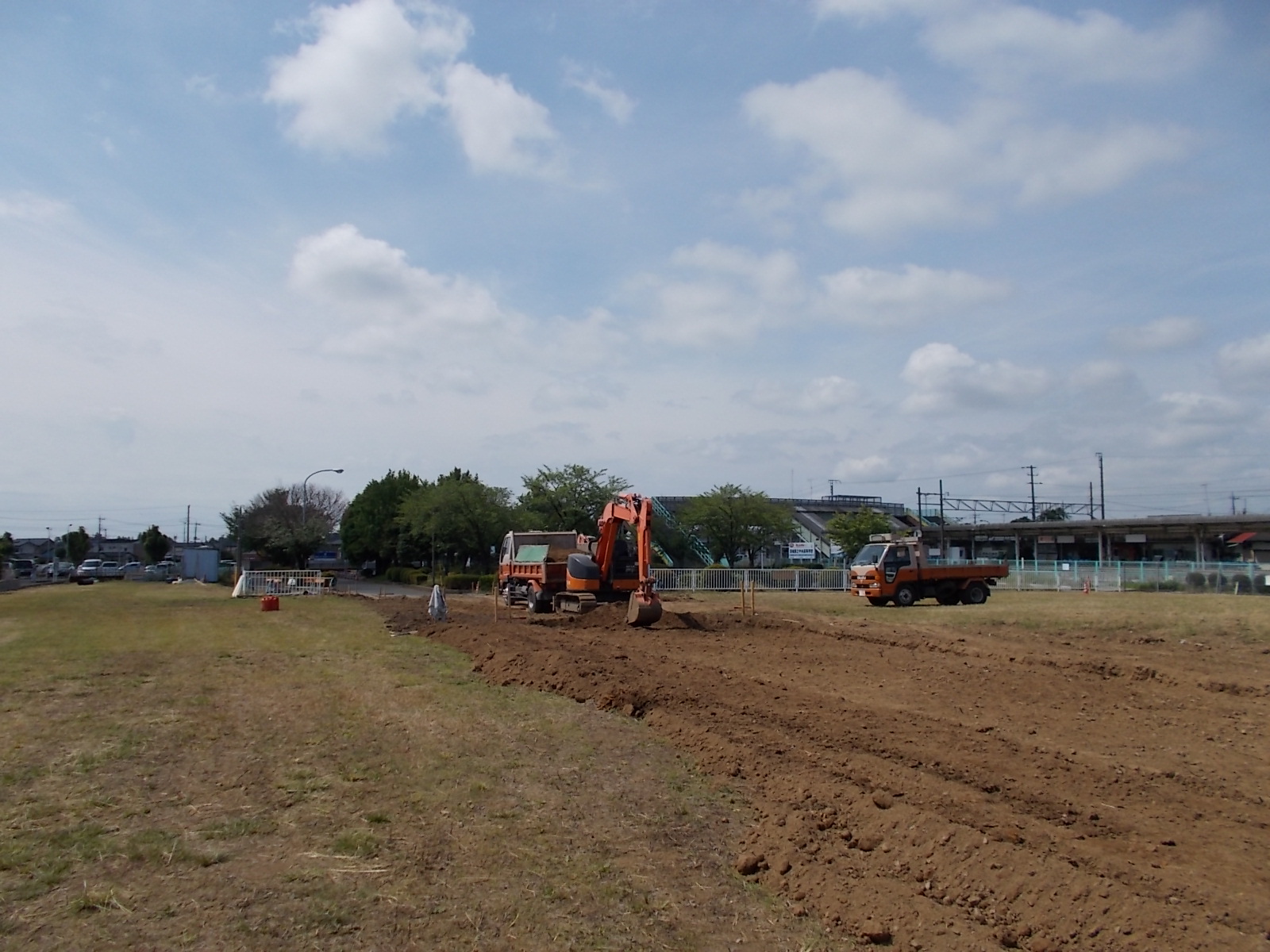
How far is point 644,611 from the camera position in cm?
2061

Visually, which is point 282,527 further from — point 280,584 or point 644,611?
point 644,611

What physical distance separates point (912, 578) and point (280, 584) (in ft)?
90.2

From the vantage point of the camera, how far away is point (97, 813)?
653cm

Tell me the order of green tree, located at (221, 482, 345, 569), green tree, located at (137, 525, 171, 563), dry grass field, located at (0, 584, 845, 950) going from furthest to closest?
green tree, located at (137, 525, 171, 563) → green tree, located at (221, 482, 345, 569) → dry grass field, located at (0, 584, 845, 950)

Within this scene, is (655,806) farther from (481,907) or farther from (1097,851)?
(1097,851)

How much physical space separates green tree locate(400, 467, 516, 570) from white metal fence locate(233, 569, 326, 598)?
55.3ft

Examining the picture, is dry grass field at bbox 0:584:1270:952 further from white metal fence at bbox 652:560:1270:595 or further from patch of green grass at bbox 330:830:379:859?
white metal fence at bbox 652:560:1270:595

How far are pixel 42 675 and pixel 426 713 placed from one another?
22.3 feet

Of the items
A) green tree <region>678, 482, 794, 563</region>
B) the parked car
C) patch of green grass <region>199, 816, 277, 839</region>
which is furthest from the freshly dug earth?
the parked car

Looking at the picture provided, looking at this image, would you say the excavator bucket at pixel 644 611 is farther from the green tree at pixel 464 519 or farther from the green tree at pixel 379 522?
the green tree at pixel 379 522

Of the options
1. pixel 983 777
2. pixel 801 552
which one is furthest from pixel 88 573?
pixel 983 777

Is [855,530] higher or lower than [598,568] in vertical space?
higher

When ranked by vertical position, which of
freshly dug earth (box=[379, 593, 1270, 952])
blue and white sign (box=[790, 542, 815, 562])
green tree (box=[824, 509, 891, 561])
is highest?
green tree (box=[824, 509, 891, 561])

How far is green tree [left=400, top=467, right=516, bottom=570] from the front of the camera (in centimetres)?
6103
